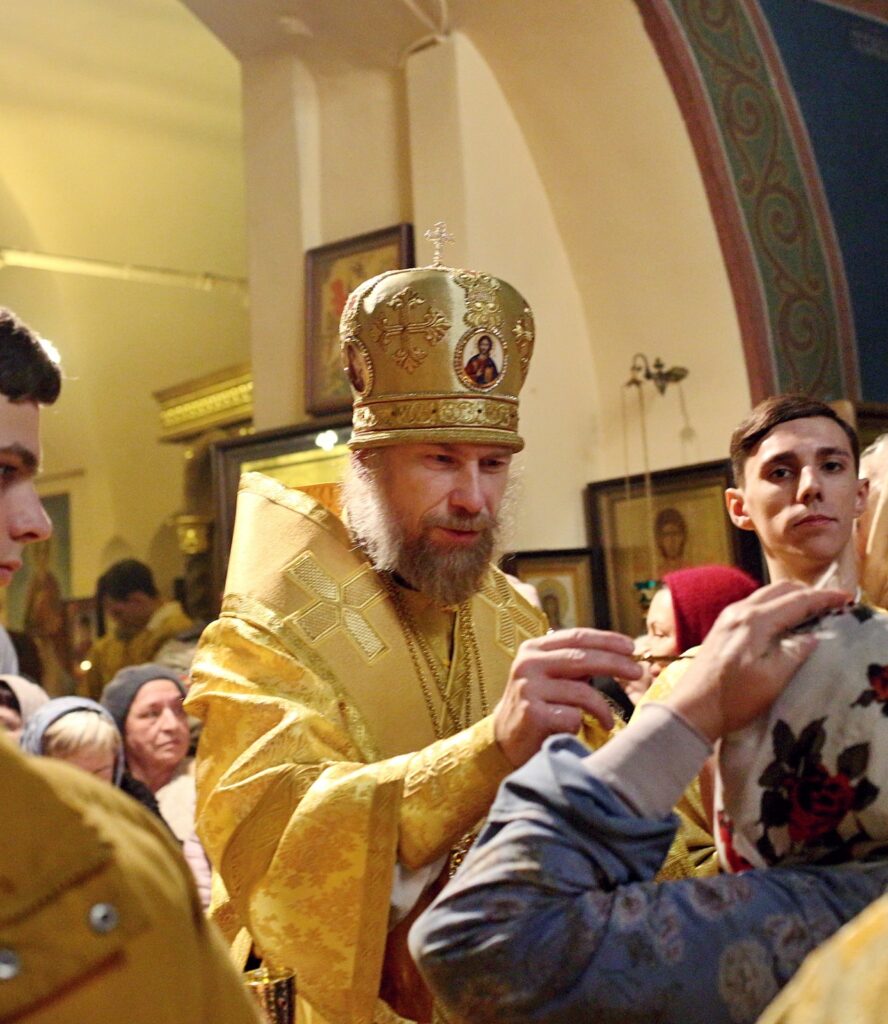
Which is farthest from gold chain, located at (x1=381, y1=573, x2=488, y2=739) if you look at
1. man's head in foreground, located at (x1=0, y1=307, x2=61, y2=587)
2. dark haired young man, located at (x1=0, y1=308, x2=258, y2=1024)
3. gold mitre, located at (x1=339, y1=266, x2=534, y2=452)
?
dark haired young man, located at (x1=0, y1=308, x2=258, y2=1024)

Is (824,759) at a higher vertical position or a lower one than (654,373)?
lower

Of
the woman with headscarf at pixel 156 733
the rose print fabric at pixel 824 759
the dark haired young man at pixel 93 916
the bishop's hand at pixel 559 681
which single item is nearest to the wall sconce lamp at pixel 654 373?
the woman with headscarf at pixel 156 733

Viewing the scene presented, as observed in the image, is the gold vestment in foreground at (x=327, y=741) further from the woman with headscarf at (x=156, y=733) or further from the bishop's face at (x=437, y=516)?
the woman with headscarf at (x=156, y=733)

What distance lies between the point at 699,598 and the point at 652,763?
71.3 inches

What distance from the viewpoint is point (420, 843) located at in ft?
7.09

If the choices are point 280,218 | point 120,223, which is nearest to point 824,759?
point 280,218

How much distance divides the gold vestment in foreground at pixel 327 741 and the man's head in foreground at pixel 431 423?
123mm

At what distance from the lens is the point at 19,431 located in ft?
5.51

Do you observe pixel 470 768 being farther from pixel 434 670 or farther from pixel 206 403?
pixel 206 403

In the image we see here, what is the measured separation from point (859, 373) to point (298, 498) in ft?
12.1

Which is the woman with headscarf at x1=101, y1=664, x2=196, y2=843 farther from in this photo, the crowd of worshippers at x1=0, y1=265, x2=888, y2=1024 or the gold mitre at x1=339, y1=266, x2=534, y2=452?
the gold mitre at x1=339, y1=266, x2=534, y2=452

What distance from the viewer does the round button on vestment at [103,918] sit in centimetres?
98

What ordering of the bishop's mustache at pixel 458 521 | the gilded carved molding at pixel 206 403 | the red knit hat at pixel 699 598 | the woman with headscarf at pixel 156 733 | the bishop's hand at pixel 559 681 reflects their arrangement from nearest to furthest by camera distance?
1. the bishop's hand at pixel 559 681
2. the bishop's mustache at pixel 458 521
3. the red knit hat at pixel 699 598
4. the woman with headscarf at pixel 156 733
5. the gilded carved molding at pixel 206 403

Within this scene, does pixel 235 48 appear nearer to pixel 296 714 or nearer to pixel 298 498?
pixel 298 498
